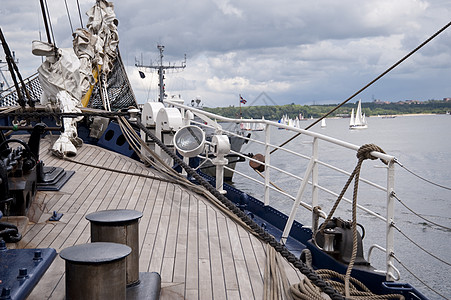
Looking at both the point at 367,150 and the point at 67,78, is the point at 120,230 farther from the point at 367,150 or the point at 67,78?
the point at 67,78

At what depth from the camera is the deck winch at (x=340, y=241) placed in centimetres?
326

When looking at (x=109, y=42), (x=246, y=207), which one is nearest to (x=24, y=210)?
(x=246, y=207)

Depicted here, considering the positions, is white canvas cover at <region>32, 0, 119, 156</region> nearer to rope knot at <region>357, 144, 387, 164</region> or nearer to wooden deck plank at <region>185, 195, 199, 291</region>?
wooden deck plank at <region>185, 195, 199, 291</region>

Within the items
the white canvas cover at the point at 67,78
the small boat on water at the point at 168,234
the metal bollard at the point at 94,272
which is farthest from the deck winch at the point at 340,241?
the white canvas cover at the point at 67,78

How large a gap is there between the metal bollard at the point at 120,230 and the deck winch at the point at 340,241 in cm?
152

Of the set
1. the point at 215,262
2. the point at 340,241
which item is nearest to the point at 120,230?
the point at 215,262

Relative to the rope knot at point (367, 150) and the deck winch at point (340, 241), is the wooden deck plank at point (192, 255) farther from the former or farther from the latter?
the rope knot at point (367, 150)

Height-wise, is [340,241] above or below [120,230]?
below

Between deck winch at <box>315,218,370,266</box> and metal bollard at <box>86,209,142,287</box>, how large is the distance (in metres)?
1.52

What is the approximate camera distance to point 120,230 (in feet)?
7.33

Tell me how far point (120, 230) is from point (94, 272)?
494 millimetres

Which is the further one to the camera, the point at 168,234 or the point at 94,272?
the point at 168,234

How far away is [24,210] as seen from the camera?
3.60m

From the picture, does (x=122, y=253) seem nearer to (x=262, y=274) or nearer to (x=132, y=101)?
(x=262, y=274)
